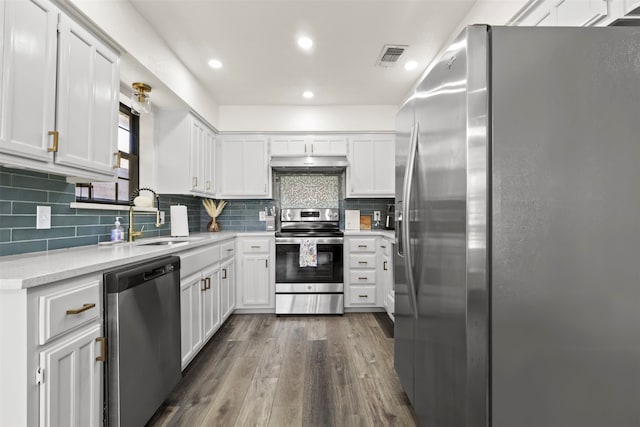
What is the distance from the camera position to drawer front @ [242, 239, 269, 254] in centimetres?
368

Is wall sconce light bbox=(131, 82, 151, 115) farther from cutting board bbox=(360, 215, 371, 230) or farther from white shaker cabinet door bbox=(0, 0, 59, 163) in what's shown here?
cutting board bbox=(360, 215, 371, 230)

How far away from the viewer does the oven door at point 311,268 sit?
11.9 feet

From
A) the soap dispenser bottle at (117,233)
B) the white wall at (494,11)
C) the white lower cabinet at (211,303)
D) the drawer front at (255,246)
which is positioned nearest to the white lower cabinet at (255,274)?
the drawer front at (255,246)

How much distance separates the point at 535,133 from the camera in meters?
1.04

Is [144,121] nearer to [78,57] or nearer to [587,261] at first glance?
[78,57]

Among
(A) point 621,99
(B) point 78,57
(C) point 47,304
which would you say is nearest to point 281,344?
(C) point 47,304

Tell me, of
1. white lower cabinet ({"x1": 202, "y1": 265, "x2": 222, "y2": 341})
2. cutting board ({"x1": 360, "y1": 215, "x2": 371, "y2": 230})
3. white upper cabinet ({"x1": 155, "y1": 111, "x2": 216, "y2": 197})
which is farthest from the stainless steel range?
white upper cabinet ({"x1": 155, "y1": 111, "x2": 216, "y2": 197})

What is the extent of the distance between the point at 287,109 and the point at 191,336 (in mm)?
2847

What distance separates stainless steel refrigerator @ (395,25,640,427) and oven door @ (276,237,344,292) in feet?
8.50

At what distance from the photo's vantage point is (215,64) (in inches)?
116

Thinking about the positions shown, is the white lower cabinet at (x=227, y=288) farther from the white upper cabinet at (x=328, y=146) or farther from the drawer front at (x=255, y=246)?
the white upper cabinet at (x=328, y=146)

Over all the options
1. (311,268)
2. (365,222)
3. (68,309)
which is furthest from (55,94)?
(365,222)

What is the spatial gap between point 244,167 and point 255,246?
103 cm

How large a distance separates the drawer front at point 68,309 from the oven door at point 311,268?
2363mm
